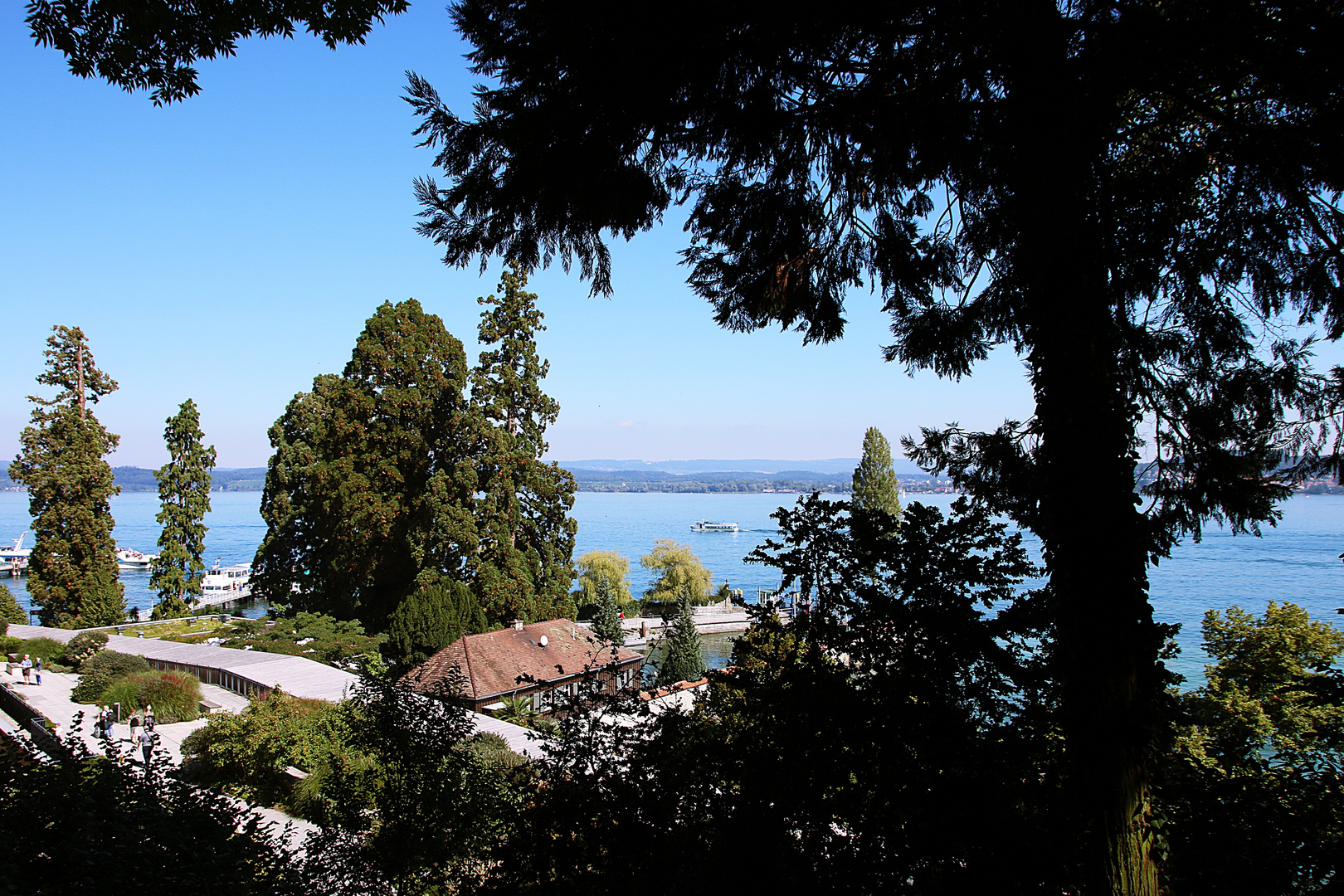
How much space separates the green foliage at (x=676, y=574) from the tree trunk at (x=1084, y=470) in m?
42.8

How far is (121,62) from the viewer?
368 centimetres

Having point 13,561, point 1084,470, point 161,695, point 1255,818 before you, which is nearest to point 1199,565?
point 1255,818

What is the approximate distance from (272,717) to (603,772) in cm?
1388

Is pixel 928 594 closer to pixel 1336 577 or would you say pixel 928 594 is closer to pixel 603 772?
pixel 603 772

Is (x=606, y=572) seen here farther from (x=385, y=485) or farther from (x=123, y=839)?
(x=123, y=839)

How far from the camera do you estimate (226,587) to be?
58.2 meters

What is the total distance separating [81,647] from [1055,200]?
1158 inches

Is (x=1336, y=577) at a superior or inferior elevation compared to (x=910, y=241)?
inferior

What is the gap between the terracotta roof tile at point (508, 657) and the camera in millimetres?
18766

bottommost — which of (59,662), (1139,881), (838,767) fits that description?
(59,662)

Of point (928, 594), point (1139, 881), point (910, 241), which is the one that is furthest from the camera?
point (910, 241)

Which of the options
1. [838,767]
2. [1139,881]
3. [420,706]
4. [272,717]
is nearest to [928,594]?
[838,767]

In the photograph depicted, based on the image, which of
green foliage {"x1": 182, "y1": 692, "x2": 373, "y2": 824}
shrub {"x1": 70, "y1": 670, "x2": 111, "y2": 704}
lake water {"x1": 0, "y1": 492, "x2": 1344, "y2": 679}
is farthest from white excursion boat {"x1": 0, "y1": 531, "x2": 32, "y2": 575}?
green foliage {"x1": 182, "y1": 692, "x2": 373, "y2": 824}

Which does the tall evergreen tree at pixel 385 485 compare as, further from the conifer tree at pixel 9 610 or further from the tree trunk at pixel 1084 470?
the tree trunk at pixel 1084 470
